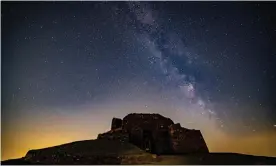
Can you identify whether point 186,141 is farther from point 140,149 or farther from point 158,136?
point 140,149

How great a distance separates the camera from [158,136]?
28844mm

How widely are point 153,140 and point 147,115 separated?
327cm

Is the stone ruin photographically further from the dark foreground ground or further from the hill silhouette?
the dark foreground ground

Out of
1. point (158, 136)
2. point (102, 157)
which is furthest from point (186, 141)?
point (102, 157)

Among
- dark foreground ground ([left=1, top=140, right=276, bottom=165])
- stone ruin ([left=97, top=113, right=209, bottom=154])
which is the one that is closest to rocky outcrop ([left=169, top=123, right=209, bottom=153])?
stone ruin ([left=97, top=113, right=209, bottom=154])

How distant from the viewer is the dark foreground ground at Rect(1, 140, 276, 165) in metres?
17.7

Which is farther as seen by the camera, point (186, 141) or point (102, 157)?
point (186, 141)

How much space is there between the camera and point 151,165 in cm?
1592

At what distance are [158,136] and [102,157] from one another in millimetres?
11565

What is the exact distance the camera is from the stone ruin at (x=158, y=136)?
88.0 ft

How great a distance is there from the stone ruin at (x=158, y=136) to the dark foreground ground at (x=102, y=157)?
4.48m

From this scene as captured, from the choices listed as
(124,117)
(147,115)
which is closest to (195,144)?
(147,115)

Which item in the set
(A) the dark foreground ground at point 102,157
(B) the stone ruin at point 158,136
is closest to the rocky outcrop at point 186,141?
(B) the stone ruin at point 158,136

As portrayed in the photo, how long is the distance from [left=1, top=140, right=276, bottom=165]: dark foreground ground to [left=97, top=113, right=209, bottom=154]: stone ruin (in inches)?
176
